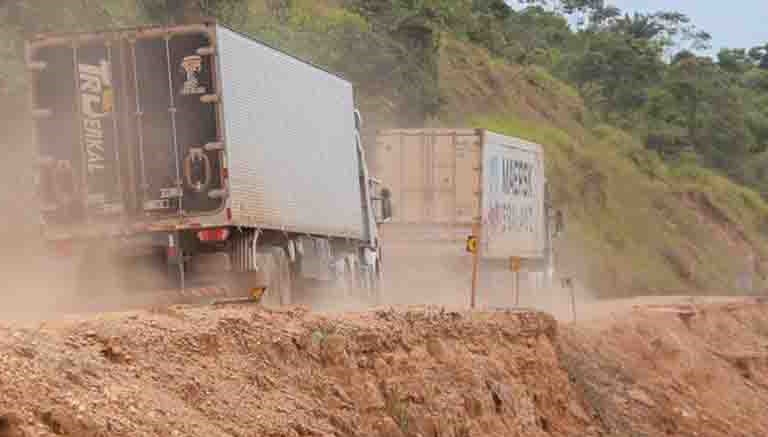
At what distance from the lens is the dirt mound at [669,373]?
18906mm

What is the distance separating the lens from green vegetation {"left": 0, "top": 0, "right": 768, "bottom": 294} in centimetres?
3731

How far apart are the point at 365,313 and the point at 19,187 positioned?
552 inches

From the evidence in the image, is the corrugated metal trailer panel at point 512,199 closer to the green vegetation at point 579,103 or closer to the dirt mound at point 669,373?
the dirt mound at point 669,373

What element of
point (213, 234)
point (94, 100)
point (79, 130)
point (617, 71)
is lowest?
point (213, 234)

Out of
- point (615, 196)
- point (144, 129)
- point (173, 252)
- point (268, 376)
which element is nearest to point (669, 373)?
point (173, 252)

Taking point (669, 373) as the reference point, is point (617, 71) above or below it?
above

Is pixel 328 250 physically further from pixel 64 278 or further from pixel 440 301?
pixel 440 301

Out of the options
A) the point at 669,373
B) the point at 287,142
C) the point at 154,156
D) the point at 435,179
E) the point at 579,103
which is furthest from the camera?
the point at 579,103

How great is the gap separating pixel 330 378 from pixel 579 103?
57.0m

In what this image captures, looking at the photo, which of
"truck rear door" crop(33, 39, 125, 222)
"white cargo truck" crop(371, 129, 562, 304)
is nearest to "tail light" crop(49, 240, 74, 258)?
"truck rear door" crop(33, 39, 125, 222)

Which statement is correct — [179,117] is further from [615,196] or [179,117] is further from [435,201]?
[615,196]

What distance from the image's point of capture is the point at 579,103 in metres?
66.7

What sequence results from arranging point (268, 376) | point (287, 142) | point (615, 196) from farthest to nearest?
point (615, 196) < point (287, 142) < point (268, 376)

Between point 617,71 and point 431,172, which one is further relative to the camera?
point 617,71
